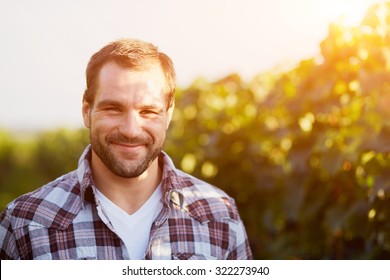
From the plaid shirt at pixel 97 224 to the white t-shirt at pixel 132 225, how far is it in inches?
0.7

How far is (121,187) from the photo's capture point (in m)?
1.75

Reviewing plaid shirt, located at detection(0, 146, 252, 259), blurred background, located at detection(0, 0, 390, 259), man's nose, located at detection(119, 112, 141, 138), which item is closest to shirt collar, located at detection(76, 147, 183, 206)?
plaid shirt, located at detection(0, 146, 252, 259)

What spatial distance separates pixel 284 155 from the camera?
8.67 feet

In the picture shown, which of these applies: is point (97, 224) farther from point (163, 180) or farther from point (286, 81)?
point (286, 81)

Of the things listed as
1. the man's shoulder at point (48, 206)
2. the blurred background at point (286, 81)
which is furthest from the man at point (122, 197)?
the blurred background at point (286, 81)

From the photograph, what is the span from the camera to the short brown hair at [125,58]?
1.70m

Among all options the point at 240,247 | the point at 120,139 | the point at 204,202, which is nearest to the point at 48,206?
the point at 120,139

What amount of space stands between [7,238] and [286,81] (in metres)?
1.37

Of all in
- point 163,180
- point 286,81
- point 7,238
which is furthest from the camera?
point 286,81

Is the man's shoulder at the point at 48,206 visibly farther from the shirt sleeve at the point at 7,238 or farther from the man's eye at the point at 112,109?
the man's eye at the point at 112,109

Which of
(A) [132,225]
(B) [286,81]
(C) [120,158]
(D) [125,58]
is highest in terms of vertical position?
(D) [125,58]

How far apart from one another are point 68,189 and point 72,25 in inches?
30.1

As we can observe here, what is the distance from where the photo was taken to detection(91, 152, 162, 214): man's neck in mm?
1741

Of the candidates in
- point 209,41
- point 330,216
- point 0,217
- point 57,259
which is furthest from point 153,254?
point 209,41
